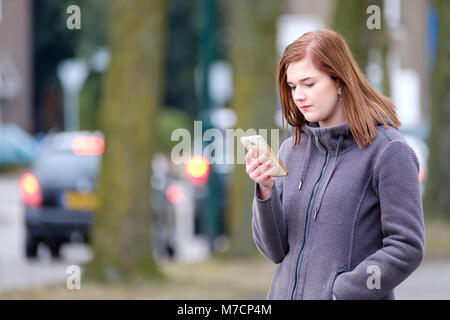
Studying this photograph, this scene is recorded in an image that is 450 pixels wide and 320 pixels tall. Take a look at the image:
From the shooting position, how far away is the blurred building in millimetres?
47594

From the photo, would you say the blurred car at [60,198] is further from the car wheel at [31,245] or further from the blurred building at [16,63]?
the blurred building at [16,63]

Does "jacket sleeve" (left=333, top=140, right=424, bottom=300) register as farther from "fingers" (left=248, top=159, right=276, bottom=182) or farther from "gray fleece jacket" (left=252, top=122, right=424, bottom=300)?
"fingers" (left=248, top=159, right=276, bottom=182)

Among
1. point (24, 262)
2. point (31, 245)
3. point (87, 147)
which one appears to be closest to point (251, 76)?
point (87, 147)

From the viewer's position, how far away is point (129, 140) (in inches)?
373

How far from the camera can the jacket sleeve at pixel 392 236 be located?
114 inches

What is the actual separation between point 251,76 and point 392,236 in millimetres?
9255

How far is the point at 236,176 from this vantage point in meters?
12.1

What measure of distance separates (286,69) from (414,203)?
22.5 inches

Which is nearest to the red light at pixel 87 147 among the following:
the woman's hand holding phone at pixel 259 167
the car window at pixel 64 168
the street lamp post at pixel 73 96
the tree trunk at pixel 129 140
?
the car window at pixel 64 168

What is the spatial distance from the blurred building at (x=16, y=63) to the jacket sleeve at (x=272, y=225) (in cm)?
4520

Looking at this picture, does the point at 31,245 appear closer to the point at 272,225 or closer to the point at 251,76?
the point at 251,76
